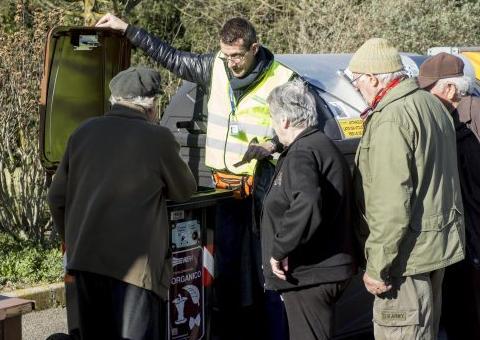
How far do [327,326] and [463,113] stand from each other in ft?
5.55

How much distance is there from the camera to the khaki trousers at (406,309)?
398 centimetres

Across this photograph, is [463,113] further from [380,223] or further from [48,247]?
[48,247]

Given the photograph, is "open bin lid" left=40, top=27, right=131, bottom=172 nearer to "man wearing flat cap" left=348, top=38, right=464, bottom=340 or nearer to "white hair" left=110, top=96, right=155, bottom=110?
"white hair" left=110, top=96, right=155, bottom=110

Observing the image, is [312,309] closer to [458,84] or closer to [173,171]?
[173,171]

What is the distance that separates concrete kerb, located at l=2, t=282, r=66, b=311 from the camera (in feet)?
21.2

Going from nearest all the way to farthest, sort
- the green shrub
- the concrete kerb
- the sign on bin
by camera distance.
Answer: the sign on bin
the concrete kerb
the green shrub

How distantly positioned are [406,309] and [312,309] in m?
0.45

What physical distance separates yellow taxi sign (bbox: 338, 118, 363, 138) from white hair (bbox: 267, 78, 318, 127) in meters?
1.09

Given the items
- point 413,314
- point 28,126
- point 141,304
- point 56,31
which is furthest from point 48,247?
point 413,314

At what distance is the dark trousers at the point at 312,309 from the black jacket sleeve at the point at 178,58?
1.77 m

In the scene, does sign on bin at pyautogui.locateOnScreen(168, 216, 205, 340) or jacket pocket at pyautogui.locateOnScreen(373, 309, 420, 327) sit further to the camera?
sign on bin at pyautogui.locateOnScreen(168, 216, 205, 340)

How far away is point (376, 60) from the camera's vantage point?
4.03 meters

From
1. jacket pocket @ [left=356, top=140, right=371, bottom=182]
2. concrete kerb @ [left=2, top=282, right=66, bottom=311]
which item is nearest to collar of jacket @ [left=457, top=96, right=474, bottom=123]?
jacket pocket @ [left=356, top=140, right=371, bottom=182]

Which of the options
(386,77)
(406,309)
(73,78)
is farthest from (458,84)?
(73,78)
